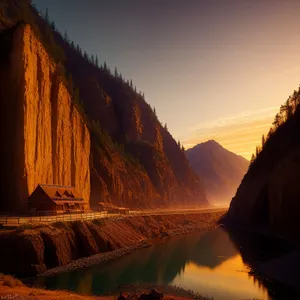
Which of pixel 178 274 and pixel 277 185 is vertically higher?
pixel 277 185

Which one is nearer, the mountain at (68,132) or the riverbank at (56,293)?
the riverbank at (56,293)

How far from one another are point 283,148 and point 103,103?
8930 cm

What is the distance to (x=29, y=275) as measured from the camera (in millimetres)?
33906

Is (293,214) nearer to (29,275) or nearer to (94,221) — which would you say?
(94,221)

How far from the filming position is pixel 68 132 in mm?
70500

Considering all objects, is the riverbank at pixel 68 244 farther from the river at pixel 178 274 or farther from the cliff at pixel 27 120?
the cliff at pixel 27 120

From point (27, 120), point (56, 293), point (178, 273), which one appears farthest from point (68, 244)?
point (27, 120)

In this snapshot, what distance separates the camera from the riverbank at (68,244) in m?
34.1

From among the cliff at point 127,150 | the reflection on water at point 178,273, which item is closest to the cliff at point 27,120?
the reflection on water at point 178,273

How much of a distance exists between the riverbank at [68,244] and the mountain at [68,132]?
37.3 ft

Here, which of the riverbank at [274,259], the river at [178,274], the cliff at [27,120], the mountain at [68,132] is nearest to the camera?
the riverbank at [274,259]

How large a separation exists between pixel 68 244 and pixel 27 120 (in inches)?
848

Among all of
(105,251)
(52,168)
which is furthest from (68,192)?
(105,251)

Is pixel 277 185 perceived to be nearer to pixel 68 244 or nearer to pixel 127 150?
pixel 68 244
